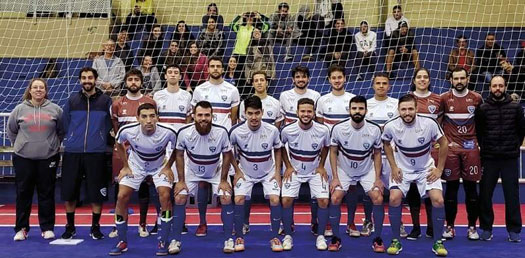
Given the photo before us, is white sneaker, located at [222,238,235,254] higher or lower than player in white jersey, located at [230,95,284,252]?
lower

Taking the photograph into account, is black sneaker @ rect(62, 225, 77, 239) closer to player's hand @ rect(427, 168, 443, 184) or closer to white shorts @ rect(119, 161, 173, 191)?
white shorts @ rect(119, 161, 173, 191)

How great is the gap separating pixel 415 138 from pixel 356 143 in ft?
1.86

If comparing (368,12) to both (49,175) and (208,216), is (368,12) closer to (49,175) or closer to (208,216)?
(208,216)

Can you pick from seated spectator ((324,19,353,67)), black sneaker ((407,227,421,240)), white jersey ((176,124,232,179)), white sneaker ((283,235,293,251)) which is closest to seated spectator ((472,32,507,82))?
seated spectator ((324,19,353,67))

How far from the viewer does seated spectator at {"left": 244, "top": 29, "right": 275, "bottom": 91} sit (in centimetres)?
1168

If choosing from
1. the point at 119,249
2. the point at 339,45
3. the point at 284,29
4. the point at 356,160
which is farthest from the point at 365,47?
the point at 119,249

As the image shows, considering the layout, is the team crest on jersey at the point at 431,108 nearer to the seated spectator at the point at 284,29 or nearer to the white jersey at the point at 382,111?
the white jersey at the point at 382,111

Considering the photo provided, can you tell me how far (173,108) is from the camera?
7.91 m

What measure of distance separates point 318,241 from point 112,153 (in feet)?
9.78

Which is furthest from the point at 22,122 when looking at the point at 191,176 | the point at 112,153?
the point at 191,176

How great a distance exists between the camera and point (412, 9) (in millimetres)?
13273

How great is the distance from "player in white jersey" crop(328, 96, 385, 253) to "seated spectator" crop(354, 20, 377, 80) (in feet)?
16.5

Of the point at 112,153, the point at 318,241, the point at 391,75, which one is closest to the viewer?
the point at 318,241

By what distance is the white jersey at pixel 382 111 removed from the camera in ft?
24.5
